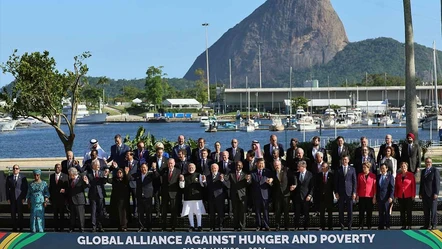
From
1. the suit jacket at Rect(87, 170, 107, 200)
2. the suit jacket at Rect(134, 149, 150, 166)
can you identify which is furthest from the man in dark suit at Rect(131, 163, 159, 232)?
the suit jacket at Rect(134, 149, 150, 166)

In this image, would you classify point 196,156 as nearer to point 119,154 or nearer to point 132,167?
point 132,167

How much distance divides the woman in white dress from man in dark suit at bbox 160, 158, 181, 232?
0.21 metres

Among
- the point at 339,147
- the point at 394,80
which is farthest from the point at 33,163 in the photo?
the point at 394,80

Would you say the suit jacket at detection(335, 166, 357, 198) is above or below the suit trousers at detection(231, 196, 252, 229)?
above

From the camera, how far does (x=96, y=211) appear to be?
53.0ft

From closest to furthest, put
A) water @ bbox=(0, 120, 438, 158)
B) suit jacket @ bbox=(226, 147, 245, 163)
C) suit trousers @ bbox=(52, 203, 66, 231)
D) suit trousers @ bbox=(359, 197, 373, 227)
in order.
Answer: suit trousers @ bbox=(359, 197, 373, 227) → suit trousers @ bbox=(52, 203, 66, 231) → suit jacket @ bbox=(226, 147, 245, 163) → water @ bbox=(0, 120, 438, 158)

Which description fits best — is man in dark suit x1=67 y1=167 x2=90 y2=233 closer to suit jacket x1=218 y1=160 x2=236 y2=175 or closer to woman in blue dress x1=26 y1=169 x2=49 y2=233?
woman in blue dress x1=26 y1=169 x2=49 y2=233

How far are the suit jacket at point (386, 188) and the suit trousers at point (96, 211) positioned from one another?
5.89 m

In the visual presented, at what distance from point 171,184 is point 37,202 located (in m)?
2.79

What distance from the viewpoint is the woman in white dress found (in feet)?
51.5

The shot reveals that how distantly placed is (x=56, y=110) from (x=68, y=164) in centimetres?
1270

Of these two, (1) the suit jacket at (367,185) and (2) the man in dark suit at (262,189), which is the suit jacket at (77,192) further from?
(1) the suit jacket at (367,185)

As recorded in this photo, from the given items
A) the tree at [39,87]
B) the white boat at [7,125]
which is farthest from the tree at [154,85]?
the tree at [39,87]

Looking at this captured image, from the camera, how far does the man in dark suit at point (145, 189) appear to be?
623 inches
